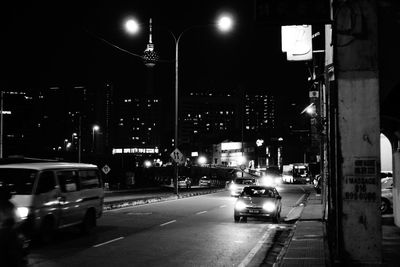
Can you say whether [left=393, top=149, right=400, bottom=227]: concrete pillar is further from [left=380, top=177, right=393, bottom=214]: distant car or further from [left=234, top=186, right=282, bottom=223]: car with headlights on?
[left=234, top=186, right=282, bottom=223]: car with headlights on

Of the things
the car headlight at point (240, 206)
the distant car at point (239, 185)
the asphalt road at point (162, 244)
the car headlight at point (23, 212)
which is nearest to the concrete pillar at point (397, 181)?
the asphalt road at point (162, 244)

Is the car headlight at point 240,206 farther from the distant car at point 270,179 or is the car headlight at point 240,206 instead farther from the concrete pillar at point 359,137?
the distant car at point 270,179

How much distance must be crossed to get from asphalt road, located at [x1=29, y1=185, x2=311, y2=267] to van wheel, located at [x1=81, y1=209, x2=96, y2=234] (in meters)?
0.25

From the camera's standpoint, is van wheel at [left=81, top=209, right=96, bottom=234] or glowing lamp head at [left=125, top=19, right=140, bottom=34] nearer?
van wheel at [left=81, top=209, right=96, bottom=234]

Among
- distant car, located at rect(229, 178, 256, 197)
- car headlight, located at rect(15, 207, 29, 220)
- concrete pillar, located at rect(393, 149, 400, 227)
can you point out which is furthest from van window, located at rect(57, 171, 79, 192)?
distant car, located at rect(229, 178, 256, 197)

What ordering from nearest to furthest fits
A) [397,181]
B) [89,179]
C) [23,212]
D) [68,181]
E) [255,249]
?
[23,212] → [255,249] → [68,181] → [397,181] → [89,179]

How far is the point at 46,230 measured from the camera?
13.9m

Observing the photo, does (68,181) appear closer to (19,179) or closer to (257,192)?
(19,179)

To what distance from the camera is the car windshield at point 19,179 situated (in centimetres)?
1340

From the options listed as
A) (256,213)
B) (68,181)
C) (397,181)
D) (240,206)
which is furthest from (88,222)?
(397,181)

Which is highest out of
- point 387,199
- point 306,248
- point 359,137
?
point 359,137

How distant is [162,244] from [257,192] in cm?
886

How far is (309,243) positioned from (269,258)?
1450 millimetres

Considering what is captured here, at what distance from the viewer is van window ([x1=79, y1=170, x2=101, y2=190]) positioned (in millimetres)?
16219
